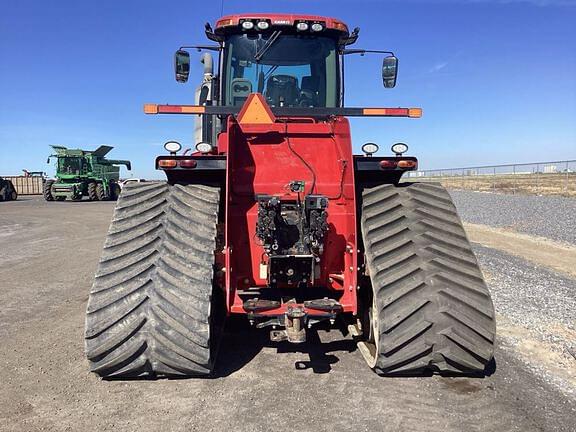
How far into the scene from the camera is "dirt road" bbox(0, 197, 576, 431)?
10.8ft

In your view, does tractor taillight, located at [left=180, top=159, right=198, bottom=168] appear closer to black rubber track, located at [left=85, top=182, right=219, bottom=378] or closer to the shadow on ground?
black rubber track, located at [left=85, top=182, right=219, bottom=378]

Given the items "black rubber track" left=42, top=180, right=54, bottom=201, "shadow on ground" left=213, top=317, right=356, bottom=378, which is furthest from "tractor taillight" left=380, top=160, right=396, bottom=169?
"black rubber track" left=42, top=180, right=54, bottom=201

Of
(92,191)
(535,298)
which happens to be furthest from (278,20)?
(92,191)

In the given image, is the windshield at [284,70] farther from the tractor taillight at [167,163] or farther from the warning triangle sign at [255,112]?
the tractor taillight at [167,163]

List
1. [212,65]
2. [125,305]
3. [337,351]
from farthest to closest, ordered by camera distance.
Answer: [212,65] → [337,351] → [125,305]

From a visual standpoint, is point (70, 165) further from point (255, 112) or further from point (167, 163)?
point (167, 163)

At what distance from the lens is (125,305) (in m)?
3.76

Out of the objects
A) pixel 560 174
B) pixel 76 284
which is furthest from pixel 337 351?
pixel 560 174

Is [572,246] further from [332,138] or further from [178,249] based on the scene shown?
[178,249]

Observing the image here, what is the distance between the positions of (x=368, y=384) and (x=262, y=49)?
163 inches

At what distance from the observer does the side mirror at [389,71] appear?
6.69m

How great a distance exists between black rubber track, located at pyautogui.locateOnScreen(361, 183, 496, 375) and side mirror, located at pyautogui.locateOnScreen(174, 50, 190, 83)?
3532 millimetres

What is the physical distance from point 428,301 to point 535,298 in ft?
13.1

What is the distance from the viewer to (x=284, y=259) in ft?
13.7
